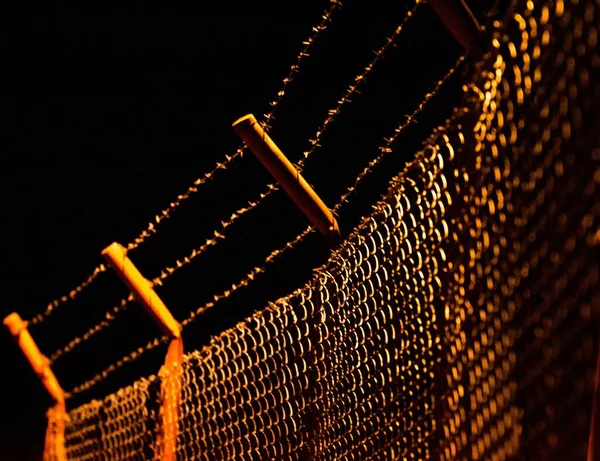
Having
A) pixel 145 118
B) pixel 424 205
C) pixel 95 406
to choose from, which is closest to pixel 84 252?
pixel 145 118

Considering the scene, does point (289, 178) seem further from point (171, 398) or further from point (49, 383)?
point (49, 383)

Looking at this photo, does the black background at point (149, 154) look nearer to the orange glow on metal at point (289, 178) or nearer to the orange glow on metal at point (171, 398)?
the orange glow on metal at point (171, 398)

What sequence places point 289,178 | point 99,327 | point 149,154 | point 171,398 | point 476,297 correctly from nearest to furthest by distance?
point 476,297 → point 289,178 → point 171,398 → point 99,327 → point 149,154

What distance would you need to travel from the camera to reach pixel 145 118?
5625 millimetres

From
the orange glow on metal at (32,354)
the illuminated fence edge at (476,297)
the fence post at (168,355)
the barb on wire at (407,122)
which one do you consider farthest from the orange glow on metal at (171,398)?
the barb on wire at (407,122)

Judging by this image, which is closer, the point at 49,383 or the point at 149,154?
the point at 49,383

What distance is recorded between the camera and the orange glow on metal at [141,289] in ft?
8.50

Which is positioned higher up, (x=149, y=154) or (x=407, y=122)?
(x=149, y=154)

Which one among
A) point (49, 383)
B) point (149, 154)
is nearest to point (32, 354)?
point (49, 383)

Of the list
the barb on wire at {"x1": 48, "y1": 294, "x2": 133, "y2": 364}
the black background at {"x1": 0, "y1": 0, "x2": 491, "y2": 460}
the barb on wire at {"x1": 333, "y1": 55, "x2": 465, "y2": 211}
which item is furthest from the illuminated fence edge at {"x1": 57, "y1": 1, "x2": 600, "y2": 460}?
the black background at {"x1": 0, "y1": 0, "x2": 491, "y2": 460}

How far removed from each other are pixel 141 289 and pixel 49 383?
92 centimetres

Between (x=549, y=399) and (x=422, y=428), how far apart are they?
18.8 inches

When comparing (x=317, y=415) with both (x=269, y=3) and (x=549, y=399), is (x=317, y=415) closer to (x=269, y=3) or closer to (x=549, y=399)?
(x=549, y=399)

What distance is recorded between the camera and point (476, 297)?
4.35 ft
